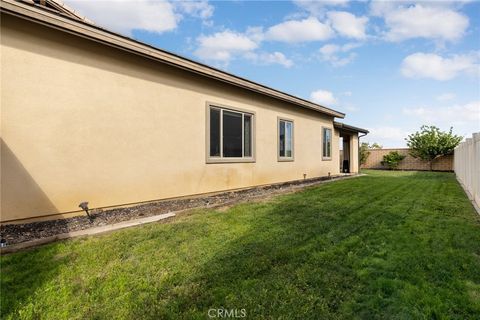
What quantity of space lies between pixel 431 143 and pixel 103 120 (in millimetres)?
22118

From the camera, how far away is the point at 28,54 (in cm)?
413

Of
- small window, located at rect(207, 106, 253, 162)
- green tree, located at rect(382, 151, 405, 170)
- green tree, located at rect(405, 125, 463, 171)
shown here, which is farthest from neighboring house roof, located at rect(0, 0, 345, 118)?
green tree, located at rect(405, 125, 463, 171)

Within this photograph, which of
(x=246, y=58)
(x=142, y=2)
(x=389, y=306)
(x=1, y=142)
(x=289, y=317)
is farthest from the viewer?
(x=246, y=58)

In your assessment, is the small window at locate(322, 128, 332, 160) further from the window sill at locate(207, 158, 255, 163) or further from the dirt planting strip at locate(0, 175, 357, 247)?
the dirt planting strip at locate(0, 175, 357, 247)

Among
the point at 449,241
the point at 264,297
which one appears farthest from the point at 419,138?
the point at 264,297

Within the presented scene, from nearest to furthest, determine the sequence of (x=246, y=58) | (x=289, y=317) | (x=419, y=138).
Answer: (x=289, y=317) → (x=246, y=58) → (x=419, y=138)

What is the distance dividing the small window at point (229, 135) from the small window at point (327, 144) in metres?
5.83

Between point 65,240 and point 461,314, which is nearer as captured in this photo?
point 461,314

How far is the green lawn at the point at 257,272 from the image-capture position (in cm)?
207

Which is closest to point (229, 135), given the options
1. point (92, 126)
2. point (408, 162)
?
point (92, 126)

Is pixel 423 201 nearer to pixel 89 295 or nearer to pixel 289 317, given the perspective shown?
pixel 289 317

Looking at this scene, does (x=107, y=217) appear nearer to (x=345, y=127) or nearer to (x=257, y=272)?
(x=257, y=272)

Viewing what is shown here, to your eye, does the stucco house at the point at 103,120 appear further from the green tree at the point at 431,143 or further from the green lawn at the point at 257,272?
the green tree at the point at 431,143

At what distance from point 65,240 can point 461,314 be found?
4379mm
